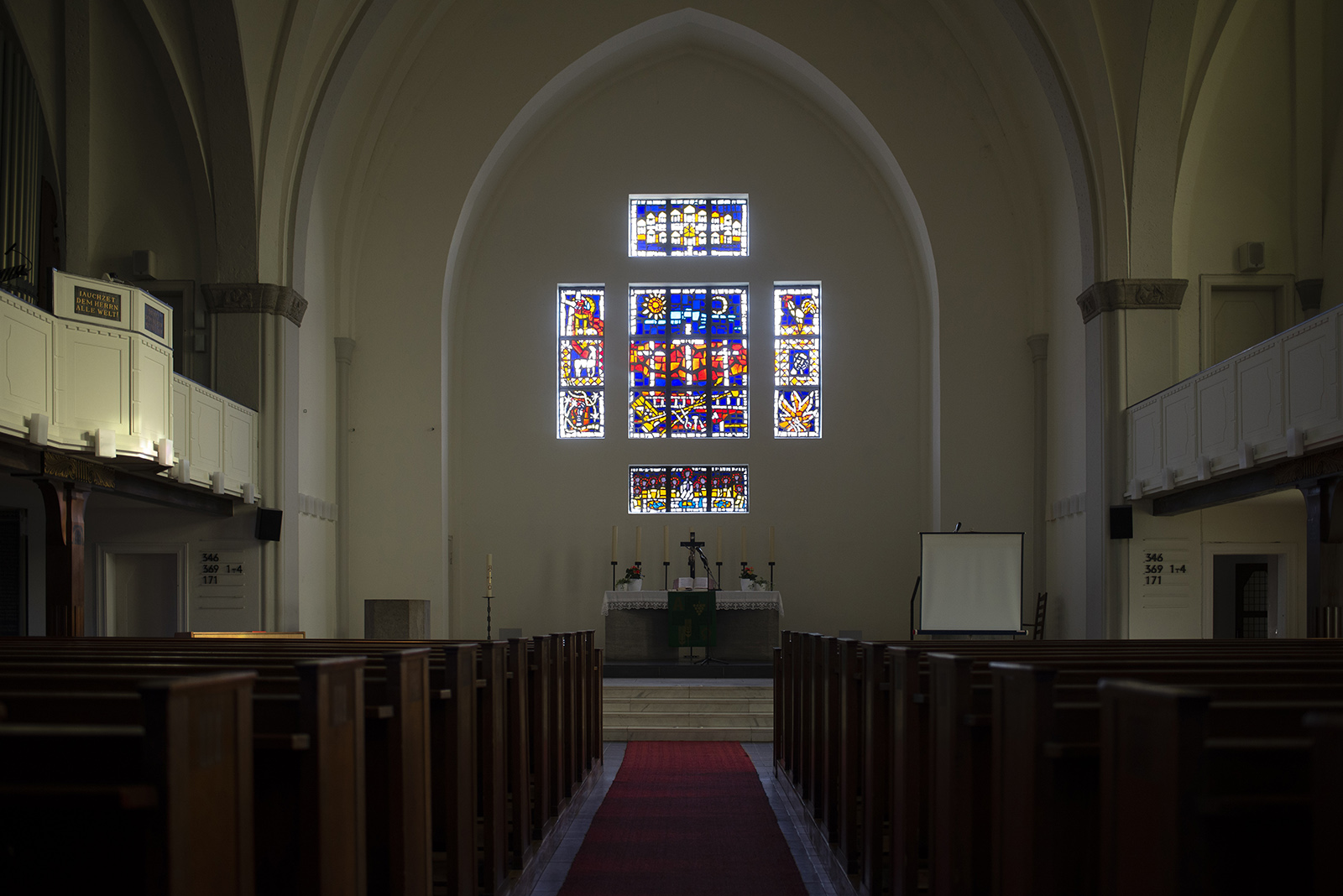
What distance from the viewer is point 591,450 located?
15.8 metres

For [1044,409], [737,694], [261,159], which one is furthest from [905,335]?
[261,159]

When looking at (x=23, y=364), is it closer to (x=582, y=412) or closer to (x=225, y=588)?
(x=225, y=588)

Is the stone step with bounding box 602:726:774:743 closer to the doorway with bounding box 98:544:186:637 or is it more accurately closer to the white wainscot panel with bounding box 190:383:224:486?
the white wainscot panel with bounding box 190:383:224:486

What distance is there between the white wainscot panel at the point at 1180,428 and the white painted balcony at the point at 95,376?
9.12 m

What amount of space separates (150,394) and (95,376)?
64 cm

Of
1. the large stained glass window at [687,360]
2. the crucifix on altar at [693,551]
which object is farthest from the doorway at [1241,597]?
the large stained glass window at [687,360]

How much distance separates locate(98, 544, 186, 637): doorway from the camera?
40.1 ft

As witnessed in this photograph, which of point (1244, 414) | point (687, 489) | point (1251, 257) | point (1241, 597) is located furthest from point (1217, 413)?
point (687, 489)

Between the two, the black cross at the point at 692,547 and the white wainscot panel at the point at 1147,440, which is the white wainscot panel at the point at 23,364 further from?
the white wainscot panel at the point at 1147,440

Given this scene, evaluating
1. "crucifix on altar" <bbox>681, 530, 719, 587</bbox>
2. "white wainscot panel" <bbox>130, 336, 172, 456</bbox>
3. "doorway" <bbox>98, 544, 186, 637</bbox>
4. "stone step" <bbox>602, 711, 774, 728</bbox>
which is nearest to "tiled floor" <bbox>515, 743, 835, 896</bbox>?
"stone step" <bbox>602, 711, 774, 728</bbox>

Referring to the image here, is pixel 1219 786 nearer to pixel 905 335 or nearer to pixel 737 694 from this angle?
pixel 737 694

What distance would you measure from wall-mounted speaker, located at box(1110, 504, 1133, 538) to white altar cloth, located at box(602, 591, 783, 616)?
405 centimetres

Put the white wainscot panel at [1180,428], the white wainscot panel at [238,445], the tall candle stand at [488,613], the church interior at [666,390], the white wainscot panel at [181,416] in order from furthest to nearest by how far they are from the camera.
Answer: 1. the tall candle stand at [488,613]
2. the white wainscot panel at [238,445]
3. the white wainscot panel at [1180,428]
4. the white wainscot panel at [181,416]
5. the church interior at [666,390]

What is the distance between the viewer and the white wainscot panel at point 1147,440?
Result: 1120cm
